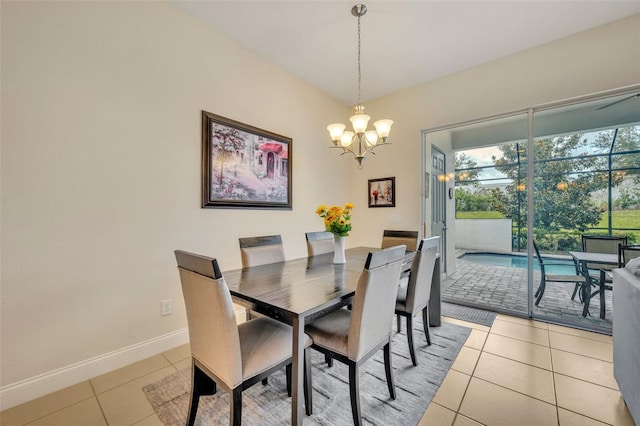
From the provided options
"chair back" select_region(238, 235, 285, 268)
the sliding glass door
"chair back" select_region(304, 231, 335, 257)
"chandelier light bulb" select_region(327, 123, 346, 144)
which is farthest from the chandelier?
the sliding glass door

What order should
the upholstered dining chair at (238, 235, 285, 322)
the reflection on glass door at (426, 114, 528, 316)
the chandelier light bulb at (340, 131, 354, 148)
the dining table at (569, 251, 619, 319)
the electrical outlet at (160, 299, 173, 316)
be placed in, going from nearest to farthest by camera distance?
1. the upholstered dining chair at (238, 235, 285, 322)
2. the electrical outlet at (160, 299, 173, 316)
3. the chandelier light bulb at (340, 131, 354, 148)
4. the dining table at (569, 251, 619, 319)
5. the reflection on glass door at (426, 114, 528, 316)

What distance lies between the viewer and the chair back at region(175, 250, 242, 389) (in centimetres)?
115

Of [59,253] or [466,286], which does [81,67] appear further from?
[466,286]

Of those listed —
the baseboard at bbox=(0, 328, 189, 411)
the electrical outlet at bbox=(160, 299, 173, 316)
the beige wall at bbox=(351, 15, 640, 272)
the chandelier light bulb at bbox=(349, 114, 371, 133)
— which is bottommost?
the baseboard at bbox=(0, 328, 189, 411)

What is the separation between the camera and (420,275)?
2.03 m

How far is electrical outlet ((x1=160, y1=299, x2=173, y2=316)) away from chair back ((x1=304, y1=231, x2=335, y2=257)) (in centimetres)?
132

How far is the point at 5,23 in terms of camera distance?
5.24 ft

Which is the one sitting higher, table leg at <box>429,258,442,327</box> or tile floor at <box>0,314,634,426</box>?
table leg at <box>429,258,442,327</box>

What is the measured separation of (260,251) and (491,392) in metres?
1.91

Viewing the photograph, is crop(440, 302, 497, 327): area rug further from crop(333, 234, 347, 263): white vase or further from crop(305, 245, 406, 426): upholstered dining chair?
crop(305, 245, 406, 426): upholstered dining chair

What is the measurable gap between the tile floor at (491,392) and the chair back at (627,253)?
770 mm

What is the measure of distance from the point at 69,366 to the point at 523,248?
429cm

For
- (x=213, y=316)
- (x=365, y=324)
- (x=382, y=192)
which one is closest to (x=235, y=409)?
(x=213, y=316)

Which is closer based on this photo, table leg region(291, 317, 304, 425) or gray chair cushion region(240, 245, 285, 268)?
table leg region(291, 317, 304, 425)
